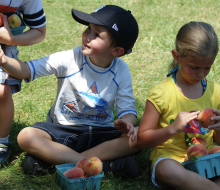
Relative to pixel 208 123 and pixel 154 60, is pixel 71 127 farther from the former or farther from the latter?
pixel 154 60

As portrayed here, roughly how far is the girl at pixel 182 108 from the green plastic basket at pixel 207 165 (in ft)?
0.11

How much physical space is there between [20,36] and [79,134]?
79cm

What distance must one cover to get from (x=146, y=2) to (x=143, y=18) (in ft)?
2.01

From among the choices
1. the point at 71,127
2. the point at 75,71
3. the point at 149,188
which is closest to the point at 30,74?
the point at 75,71

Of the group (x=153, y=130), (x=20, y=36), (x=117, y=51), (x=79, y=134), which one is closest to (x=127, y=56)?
(x=117, y=51)

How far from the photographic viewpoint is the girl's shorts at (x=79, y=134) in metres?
2.16

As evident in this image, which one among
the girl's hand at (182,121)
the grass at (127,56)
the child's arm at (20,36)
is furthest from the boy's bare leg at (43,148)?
the girl's hand at (182,121)

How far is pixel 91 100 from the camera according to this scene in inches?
85.5

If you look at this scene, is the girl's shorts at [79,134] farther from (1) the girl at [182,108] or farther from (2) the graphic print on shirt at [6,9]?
(2) the graphic print on shirt at [6,9]

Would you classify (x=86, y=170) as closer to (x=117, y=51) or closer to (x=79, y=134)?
(x=79, y=134)

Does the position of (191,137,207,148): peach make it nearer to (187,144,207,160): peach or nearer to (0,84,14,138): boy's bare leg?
(187,144,207,160): peach

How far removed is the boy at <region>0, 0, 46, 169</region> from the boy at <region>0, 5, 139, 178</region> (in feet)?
0.54

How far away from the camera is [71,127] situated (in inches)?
86.4

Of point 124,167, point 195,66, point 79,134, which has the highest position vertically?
point 195,66
